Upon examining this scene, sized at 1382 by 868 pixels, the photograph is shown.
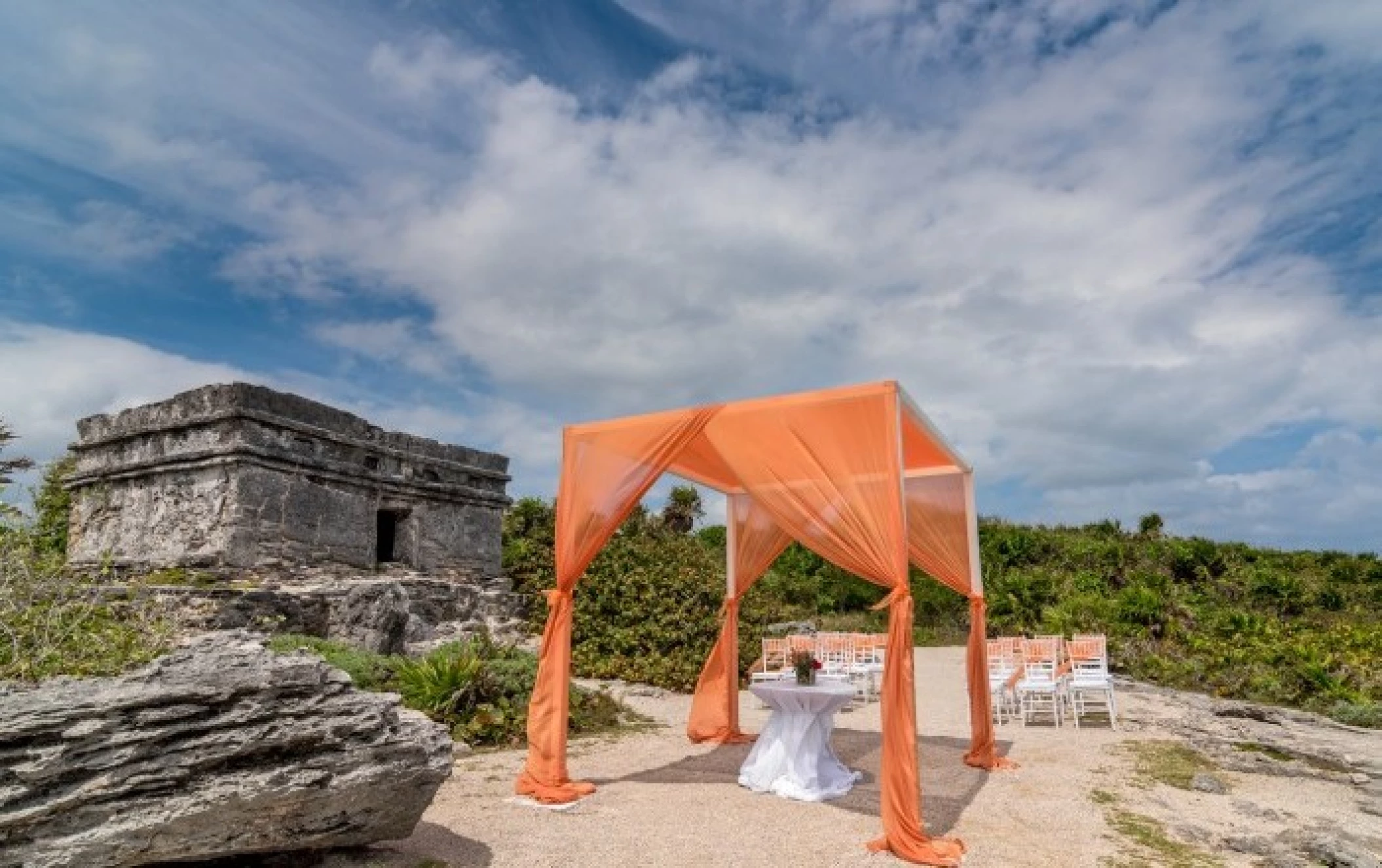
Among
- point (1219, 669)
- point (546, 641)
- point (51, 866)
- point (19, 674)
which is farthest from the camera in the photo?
point (1219, 669)

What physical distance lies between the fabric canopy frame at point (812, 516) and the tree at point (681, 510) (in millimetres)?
10471

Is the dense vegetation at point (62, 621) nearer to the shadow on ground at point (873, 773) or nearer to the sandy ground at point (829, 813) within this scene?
the sandy ground at point (829, 813)

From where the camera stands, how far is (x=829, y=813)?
5.75 m

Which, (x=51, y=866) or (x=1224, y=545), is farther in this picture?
(x=1224, y=545)

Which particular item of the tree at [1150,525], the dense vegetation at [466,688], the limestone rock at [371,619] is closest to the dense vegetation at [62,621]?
the dense vegetation at [466,688]

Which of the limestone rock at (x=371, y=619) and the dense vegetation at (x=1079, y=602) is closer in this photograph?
the limestone rock at (x=371, y=619)

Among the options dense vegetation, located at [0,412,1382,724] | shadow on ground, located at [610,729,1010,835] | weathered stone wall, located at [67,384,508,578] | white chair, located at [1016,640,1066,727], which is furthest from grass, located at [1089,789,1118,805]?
weathered stone wall, located at [67,384,508,578]

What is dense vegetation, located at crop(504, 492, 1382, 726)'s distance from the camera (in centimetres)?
1177

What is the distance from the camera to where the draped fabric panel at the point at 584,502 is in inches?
246

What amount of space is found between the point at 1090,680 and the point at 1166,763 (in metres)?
1.95

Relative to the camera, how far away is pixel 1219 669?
1203 cm

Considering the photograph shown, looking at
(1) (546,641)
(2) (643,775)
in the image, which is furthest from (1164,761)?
(1) (546,641)

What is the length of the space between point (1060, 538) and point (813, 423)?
15.9 metres

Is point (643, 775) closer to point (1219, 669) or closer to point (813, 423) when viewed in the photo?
point (813, 423)
